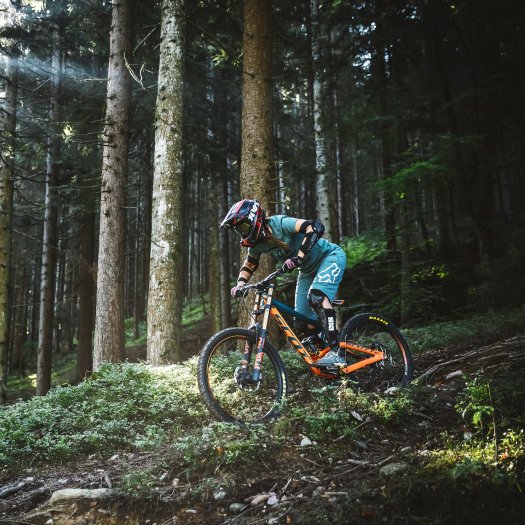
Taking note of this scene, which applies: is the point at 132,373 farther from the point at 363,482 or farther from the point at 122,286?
the point at 363,482

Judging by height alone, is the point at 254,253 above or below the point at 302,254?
A: above

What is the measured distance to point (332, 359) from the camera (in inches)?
206

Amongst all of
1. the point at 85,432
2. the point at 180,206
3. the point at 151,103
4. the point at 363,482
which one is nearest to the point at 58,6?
the point at 151,103

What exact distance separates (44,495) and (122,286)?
19.4 feet

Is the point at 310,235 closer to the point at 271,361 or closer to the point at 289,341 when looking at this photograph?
the point at 289,341

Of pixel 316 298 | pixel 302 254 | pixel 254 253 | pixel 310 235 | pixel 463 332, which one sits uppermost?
pixel 310 235

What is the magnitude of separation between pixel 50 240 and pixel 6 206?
77.6 inches

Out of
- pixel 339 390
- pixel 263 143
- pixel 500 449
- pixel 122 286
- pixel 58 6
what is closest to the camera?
pixel 500 449

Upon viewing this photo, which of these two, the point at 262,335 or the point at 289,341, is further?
the point at 289,341

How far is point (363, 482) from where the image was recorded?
3098 mm

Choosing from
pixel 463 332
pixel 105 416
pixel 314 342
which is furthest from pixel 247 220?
pixel 463 332

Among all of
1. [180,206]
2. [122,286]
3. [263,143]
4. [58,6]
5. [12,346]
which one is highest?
[58,6]

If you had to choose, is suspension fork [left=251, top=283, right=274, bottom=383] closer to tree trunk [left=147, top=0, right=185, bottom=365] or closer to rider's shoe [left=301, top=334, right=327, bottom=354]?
Answer: rider's shoe [left=301, top=334, right=327, bottom=354]

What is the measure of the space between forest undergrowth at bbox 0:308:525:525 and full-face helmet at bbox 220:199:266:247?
2.11 m
